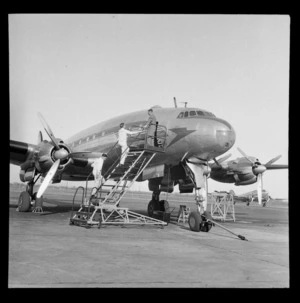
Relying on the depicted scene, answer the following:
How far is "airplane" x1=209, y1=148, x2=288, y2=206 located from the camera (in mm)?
16766

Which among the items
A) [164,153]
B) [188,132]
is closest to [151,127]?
[164,153]

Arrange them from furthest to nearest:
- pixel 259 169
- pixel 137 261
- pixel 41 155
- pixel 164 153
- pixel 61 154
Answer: pixel 259 169 → pixel 41 155 → pixel 61 154 → pixel 164 153 → pixel 137 261

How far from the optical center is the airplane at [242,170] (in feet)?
55.0

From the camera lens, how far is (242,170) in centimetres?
1758

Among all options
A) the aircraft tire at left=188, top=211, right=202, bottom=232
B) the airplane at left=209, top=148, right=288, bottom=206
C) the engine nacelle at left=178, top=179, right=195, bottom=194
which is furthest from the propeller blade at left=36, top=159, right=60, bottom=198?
the airplane at left=209, top=148, right=288, bottom=206

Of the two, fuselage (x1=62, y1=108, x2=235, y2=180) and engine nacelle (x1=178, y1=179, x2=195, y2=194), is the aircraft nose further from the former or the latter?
engine nacelle (x1=178, y1=179, x2=195, y2=194)

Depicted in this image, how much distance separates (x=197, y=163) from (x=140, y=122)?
2.79 meters

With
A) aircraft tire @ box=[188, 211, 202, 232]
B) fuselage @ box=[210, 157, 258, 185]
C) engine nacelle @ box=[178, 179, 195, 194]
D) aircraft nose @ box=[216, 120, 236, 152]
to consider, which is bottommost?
aircraft tire @ box=[188, 211, 202, 232]

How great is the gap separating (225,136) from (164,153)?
7.90 feet

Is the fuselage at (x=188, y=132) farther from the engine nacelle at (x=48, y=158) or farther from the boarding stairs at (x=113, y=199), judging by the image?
the engine nacelle at (x=48, y=158)

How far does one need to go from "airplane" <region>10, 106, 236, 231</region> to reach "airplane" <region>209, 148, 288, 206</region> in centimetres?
357

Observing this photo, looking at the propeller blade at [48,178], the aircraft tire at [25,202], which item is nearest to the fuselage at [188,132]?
the propeller blade at [48,178]

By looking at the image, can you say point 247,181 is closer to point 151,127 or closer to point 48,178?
point 151,127
